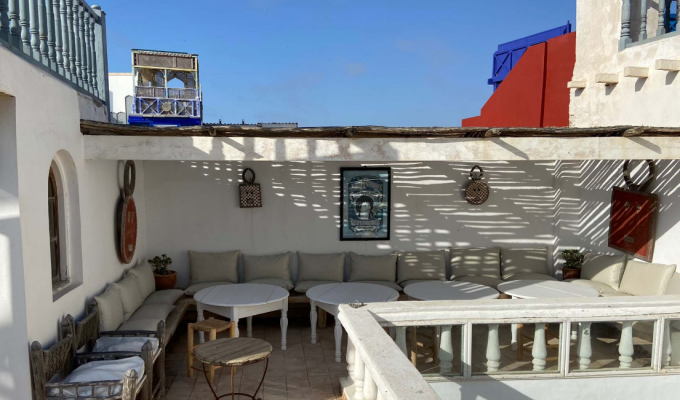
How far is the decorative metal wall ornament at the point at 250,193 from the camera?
7.48 m

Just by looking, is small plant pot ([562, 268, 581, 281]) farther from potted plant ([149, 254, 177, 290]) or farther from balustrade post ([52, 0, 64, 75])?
balustrade post ([52, 0, 64, 75])

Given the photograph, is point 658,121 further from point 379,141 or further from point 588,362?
point 588,362

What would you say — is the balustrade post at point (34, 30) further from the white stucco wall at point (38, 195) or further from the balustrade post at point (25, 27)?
the white stucco wall at point (38, 195)

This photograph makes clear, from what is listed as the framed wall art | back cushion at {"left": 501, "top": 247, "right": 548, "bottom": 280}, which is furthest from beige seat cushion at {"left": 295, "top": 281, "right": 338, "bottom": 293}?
back cushion at {"left": 501, "top": 247, "right": 548, "bottom": 280}

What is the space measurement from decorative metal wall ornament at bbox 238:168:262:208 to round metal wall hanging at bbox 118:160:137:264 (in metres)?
1.51

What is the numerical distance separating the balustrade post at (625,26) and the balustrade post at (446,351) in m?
5.43

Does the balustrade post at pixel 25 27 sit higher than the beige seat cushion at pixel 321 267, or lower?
higher

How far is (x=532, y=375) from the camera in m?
3.29

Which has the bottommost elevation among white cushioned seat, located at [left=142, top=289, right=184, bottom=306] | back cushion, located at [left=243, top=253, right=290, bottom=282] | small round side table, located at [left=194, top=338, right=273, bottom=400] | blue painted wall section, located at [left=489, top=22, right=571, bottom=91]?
white cushioned seat, located at [left=142, top=289, right=184, bottom=306]

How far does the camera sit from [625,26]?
653cm

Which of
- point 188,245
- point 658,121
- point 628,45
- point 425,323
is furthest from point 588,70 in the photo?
point 188,245

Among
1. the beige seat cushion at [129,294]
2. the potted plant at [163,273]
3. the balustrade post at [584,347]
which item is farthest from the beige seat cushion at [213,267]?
the balustrade post at [584,347]

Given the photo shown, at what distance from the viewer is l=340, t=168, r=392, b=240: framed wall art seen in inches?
304

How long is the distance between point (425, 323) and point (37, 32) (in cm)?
387
